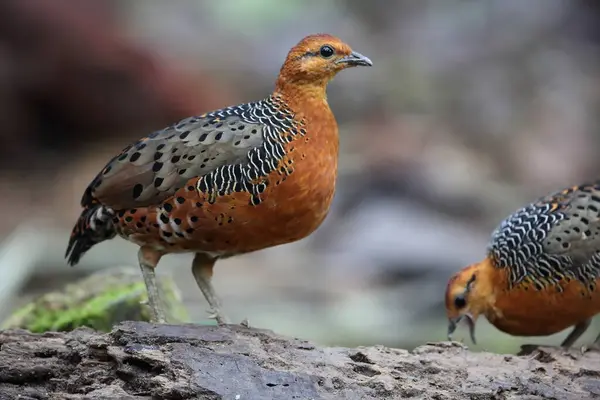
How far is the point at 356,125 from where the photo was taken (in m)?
16.1

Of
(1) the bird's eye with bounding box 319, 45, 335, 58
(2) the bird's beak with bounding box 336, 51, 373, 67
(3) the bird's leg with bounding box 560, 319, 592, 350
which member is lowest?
(3) the bird's leg with bounding box 560, 319, 592, 350

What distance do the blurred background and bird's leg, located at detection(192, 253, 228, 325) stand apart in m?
2.88

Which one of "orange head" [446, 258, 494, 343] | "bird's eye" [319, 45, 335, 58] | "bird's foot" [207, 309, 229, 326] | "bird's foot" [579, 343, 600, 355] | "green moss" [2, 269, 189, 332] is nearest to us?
"bird's eye" [319, 45, 335, 58]

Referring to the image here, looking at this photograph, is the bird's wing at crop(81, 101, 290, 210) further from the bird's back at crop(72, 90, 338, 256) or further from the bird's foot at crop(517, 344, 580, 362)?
the bird's foot at crop(517, 344, 580, 362)

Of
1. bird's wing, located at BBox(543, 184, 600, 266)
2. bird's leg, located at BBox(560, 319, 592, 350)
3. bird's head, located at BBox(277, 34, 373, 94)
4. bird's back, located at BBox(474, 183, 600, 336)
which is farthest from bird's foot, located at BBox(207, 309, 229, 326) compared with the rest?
bird's leg, located at BBox(560, 319, 592, 350)

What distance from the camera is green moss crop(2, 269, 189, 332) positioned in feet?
21.3

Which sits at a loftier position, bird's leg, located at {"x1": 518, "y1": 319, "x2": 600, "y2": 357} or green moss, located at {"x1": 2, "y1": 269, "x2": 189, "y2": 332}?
green moss, located at {"x1": 2, "y1": 269, "x2": 189, "y2": 332}

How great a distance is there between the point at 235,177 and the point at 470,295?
233 centimetres

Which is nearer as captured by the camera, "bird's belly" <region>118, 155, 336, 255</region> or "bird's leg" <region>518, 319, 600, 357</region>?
"bird's belly" <region>118, 155, 336, 255</region>

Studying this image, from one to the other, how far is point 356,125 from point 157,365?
11.8m

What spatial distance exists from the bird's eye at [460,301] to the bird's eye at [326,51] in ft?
7.43

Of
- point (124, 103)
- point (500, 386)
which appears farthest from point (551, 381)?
point (124, 103)

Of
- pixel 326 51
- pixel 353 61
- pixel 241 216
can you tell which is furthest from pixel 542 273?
pixel 241 216

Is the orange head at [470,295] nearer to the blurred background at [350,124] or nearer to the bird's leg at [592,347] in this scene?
the bird's leg at [592,347]
